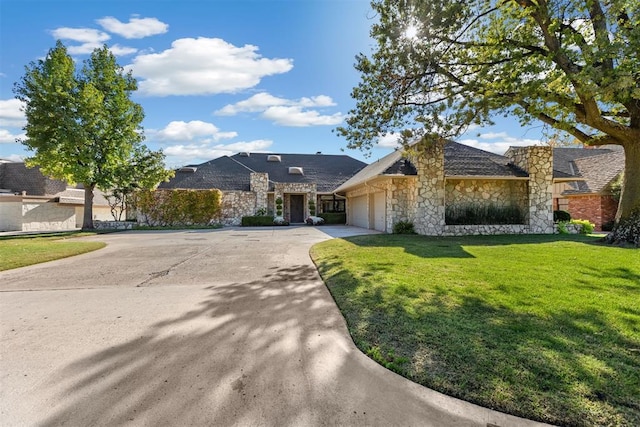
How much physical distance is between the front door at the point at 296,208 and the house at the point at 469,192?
474 inches

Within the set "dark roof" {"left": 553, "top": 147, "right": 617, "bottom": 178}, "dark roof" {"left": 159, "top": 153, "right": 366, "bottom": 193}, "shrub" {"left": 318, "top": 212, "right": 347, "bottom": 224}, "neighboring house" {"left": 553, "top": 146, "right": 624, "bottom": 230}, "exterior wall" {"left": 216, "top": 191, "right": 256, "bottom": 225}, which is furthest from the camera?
"dark roof" {"left": 159, "top": 153, "right": 366, "bottom": 193}

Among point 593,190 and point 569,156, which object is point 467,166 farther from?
point 569,156

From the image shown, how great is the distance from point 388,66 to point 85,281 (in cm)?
908

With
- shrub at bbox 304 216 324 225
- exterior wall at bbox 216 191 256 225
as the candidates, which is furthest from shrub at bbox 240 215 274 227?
shrub at bbox 304 216 324 225

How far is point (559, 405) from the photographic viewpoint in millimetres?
2332

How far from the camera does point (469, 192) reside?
1577 cm

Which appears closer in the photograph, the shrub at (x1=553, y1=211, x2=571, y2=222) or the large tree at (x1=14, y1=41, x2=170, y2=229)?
the shrub at (x1=553, y1=211, x2=571, y2=222)

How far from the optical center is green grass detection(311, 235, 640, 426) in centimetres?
245

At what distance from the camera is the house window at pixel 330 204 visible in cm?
2783

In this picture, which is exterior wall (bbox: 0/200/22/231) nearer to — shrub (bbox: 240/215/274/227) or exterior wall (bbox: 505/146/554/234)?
shrub (bbox: 240/215/274/227)

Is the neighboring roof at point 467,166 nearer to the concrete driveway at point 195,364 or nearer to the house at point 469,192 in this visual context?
the house at point 469,192

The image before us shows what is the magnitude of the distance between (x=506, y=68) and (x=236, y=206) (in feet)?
67.3

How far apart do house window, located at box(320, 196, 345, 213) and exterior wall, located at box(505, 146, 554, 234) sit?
586 inches

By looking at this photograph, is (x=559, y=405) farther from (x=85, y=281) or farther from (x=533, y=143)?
(x=533, y=143)
